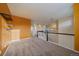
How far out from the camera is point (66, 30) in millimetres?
2305

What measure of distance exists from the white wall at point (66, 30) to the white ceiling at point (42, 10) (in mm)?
107

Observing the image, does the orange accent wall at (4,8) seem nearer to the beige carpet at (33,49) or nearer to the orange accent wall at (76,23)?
the beige carpet at (33,49)

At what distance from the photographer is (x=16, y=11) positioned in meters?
2.24

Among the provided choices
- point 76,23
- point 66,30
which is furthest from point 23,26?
point 76,23

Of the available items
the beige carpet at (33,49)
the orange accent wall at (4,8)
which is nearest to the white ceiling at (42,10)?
the orange accent wall at (4,8)

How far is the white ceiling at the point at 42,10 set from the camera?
2188mm

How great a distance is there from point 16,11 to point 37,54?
0.80 m

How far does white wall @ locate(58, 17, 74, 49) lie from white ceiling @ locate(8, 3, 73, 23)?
0.11m

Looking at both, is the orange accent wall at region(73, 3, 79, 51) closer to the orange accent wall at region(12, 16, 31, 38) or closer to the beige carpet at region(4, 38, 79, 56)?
the beige carpet at region(4, 38, 79, 56)

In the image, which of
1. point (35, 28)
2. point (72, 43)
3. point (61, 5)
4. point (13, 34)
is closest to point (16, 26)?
point (13, 34)

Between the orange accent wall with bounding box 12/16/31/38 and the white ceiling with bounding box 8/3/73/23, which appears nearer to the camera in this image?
the white ceiling with bounding box 8/3/73/23

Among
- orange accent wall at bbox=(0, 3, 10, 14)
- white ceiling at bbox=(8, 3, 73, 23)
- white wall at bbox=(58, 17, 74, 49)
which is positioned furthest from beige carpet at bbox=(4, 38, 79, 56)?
orange accent wall at bbox=(0, 3, 10, 14)

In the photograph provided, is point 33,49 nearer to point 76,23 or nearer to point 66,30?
point 66,30

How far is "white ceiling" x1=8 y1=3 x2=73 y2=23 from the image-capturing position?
2.19m
